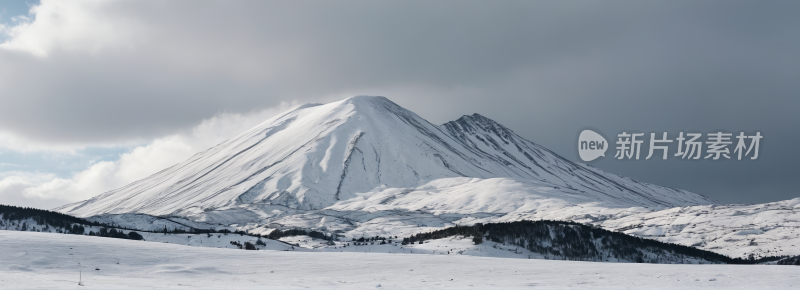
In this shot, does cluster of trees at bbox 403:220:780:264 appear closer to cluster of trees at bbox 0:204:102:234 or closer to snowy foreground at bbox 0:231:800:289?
snowy foreground at bbox 0:231:800:289

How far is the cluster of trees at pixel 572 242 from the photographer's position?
7862cm

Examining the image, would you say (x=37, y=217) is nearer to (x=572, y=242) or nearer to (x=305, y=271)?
(x=305, y=271)

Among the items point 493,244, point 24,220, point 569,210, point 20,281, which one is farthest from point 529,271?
point 569,210

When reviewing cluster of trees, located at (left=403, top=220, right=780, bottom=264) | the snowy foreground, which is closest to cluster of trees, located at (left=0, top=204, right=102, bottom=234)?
cluster of trees, located at (left=403, top=220, right=780, bottom=264)

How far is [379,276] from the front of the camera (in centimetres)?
3294

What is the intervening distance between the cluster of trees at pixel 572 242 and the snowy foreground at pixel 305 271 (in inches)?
1447

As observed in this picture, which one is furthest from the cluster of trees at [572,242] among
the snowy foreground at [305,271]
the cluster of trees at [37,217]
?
the cluster of trees at [37,217]

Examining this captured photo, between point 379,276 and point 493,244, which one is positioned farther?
point 493,244

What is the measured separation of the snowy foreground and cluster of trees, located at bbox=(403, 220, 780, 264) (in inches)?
1447

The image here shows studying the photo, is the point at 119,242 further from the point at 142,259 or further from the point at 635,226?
the point at 635,226

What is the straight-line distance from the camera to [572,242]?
3428 inches

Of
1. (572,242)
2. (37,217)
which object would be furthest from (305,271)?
(37,217)

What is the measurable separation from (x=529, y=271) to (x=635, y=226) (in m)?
127

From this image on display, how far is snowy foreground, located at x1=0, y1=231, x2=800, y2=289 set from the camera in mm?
29172
